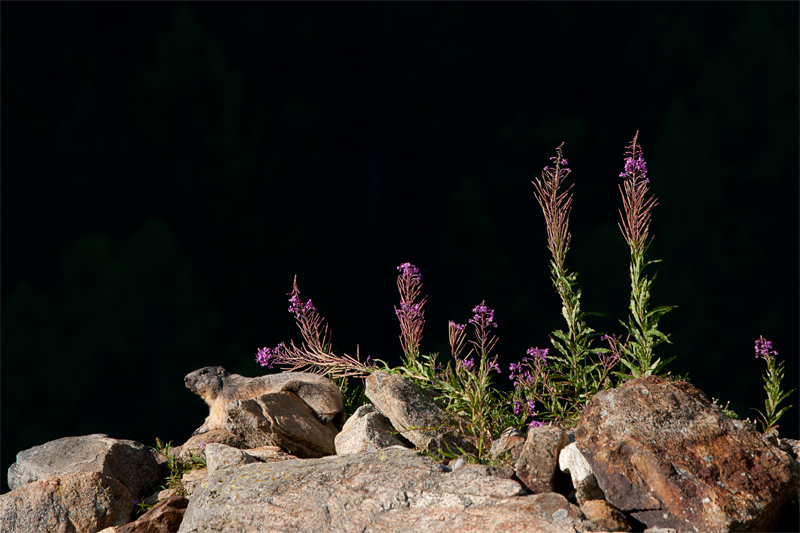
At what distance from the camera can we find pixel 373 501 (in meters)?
2.98

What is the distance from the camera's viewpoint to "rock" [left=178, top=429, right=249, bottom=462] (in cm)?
416

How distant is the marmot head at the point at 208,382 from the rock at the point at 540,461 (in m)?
2.19

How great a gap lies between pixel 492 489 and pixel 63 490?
6.89 ft

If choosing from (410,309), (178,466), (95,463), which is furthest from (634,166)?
(95,463)

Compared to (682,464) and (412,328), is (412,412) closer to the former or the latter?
(412,328)

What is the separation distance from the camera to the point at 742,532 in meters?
2.70

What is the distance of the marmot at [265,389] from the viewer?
443cm

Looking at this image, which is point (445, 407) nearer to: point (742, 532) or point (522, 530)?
point (522, 530)

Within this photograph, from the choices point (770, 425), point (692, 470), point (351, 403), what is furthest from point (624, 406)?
point (351, 403)

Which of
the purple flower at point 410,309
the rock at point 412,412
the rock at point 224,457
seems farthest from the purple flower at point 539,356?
the rock at point 224,457

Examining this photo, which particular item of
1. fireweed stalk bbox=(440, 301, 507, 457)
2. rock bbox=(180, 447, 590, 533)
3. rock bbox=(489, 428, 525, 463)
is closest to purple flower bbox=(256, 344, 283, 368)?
fireweed stalk bbox=(440, 301, 507, 457)

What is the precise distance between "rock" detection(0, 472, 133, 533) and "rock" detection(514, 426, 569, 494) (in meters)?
1.96

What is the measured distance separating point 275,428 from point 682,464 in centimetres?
209

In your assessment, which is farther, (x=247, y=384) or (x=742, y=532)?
(x=247, y=384)
